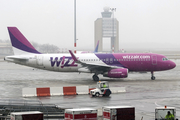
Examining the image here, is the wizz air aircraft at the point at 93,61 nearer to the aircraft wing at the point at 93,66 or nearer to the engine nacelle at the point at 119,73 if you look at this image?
the aircraft wing at the point at 93,66

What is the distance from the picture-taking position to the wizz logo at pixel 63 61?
43750 mm

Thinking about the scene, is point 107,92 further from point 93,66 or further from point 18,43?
point 18,43

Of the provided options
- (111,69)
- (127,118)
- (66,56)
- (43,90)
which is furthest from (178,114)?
(66,56)

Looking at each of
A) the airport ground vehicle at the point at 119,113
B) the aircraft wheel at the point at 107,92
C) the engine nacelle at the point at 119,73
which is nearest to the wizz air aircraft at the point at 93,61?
the engine nacelle at the point at 119,73

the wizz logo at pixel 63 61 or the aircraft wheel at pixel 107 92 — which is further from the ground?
the wizz logo at pixel 63 61

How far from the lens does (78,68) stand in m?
43.7

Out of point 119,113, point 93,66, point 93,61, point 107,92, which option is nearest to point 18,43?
point 93,61

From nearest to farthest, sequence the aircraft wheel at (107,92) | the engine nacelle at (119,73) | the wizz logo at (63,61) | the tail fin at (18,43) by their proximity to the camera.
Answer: the aircraft wheel at (107,92) → the engine nacelle at (119,73) → the wizz logo at (63,61) → the tail fin at (18,43)

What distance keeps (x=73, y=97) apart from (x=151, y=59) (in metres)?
17.2

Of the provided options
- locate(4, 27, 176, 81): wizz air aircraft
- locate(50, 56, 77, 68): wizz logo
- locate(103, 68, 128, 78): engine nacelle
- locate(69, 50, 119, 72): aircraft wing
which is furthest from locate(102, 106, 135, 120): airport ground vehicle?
locate(50, 56, 77, 68): wizz logo

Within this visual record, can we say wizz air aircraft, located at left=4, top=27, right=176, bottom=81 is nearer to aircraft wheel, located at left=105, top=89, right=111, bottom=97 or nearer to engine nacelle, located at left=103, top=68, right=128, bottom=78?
engine nacelle, located at left=103, top=68, right=128, bottom=78

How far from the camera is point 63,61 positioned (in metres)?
43.9

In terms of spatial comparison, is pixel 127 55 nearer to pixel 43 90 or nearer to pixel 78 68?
pixel 78 68

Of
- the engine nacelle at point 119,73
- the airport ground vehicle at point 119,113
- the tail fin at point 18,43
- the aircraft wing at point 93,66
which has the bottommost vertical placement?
the airport ground vehicle at point 119,113
